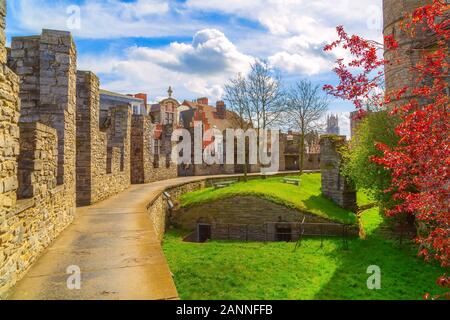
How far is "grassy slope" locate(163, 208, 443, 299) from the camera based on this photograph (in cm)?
1003

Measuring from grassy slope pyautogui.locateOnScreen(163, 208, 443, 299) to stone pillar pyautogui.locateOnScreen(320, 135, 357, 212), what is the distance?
4792 millimetres

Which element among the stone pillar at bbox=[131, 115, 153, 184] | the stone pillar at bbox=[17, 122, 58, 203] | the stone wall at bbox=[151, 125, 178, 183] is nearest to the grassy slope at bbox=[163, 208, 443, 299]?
the stone pillar at bbox=[17, 122, 58, 203]

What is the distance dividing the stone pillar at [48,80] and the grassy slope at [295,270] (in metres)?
4.94

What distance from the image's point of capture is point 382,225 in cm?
1800

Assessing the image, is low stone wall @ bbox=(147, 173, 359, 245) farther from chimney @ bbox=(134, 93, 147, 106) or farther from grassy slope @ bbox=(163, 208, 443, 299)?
chimney @ bbox=(134, 93, 147, 106)

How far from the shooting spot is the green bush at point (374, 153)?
15.5m

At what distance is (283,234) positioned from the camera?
1716 cm

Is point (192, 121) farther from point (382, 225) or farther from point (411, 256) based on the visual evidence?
point (411, 256)

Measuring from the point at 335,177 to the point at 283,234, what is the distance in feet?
20.5
